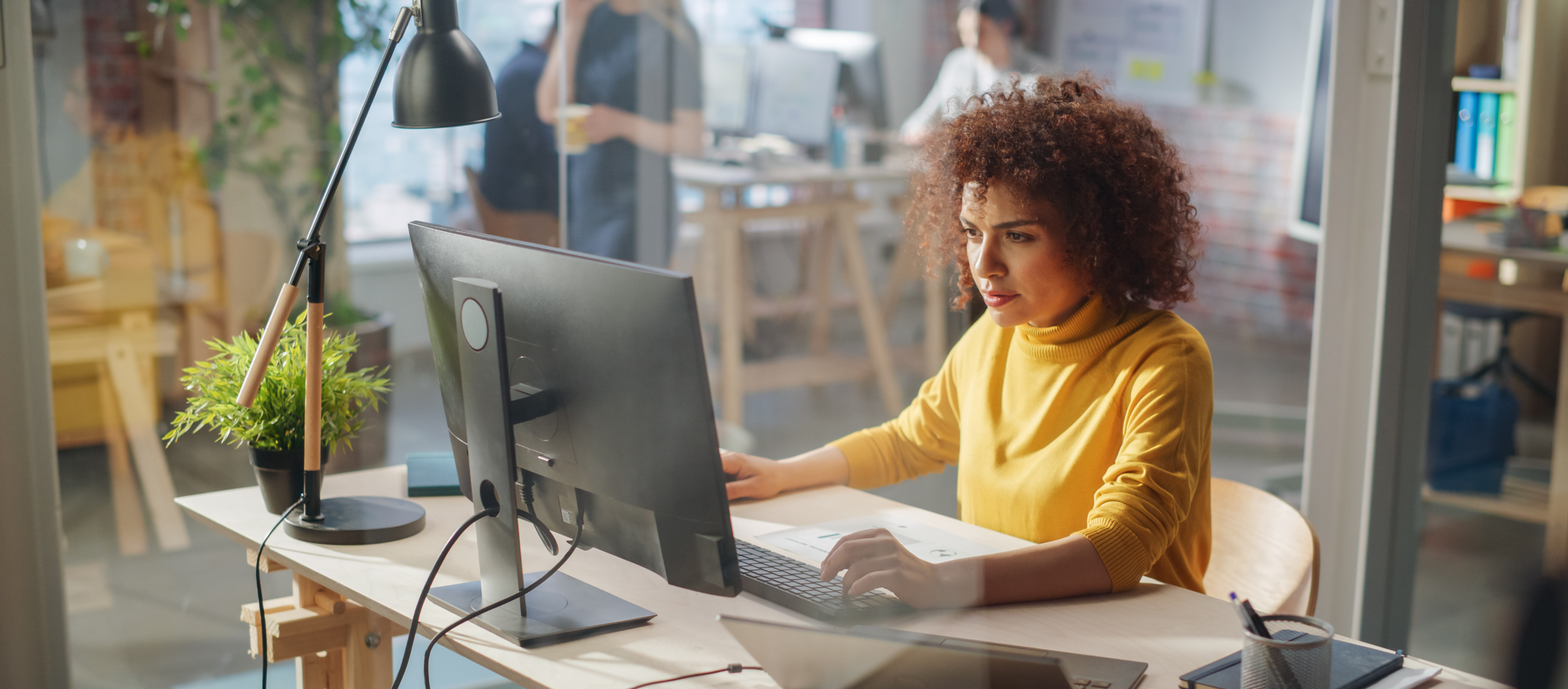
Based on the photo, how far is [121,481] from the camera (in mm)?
2373

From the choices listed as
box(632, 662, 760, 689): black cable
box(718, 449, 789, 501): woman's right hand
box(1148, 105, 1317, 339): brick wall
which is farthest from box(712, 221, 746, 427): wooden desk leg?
box(632, 662, 760, 689): black cable

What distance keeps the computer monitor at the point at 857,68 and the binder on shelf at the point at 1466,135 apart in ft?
4.98

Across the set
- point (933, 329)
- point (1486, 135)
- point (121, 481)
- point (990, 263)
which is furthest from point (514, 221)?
point (1486, 135)

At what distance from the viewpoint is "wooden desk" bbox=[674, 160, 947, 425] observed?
3324 mm

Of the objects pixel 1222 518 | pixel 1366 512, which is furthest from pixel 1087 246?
pixel 1366 512

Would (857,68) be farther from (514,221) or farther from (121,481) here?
(121,481)

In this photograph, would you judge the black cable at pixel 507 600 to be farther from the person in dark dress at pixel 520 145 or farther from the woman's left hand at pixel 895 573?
the person in dark dress at pixel 520 145

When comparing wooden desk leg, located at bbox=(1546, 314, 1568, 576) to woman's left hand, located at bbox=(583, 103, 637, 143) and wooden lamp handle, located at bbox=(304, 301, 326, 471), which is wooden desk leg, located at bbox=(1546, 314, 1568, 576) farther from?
woman's left hand, located at bbox=(583, 103, 637, 143)

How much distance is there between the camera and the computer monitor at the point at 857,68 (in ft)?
10.6

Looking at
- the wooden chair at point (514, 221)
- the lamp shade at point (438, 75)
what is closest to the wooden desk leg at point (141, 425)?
the wooden chair at point (514, 221)

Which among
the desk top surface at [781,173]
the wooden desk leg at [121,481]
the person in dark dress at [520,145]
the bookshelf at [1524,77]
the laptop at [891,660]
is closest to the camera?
the laptop at [891,660]

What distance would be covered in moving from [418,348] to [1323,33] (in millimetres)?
2056

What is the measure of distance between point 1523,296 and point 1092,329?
3.53 ft

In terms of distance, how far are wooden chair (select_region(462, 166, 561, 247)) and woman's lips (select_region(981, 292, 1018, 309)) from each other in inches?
60.0
